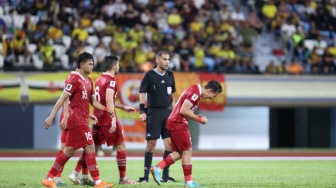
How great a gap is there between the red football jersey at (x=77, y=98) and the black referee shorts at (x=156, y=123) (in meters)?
2.31

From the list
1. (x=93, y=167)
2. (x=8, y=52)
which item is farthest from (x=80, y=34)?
(x=93, y=167)

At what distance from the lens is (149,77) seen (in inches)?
544

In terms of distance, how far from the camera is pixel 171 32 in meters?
27.0

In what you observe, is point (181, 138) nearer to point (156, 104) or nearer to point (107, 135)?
point (107, 135)

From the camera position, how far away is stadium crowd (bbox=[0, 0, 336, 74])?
2495 centimetres

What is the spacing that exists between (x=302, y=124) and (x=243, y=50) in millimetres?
4104

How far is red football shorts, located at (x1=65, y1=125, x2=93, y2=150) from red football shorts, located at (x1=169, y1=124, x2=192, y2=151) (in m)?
1.41

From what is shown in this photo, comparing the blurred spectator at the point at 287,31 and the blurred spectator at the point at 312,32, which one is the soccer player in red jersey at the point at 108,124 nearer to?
the blurred spectator at the point at 287,31

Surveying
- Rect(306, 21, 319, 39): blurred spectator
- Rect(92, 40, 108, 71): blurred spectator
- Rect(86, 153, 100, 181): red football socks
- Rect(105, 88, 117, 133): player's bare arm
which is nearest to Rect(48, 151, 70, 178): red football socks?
Rect(86, 153, 100, 181): red football socks

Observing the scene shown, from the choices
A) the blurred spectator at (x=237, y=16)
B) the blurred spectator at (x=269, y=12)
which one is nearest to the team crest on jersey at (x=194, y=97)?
the blurred spectator at (x=237, y=16)

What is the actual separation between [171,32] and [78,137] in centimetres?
1598

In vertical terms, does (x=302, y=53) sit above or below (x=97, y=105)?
above

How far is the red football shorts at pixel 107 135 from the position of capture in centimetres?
1278

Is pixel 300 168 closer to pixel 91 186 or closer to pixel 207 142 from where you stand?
pixel 91 186
